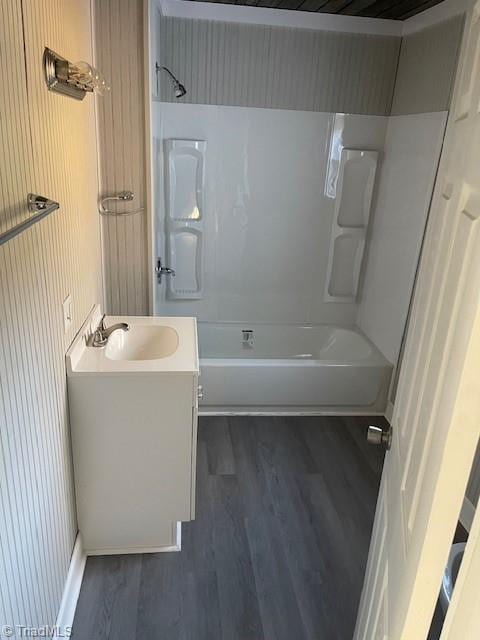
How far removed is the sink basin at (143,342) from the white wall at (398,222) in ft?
4.97

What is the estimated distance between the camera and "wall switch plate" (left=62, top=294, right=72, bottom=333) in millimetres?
1697

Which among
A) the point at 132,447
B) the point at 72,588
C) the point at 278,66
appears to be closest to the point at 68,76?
the point at 132,447

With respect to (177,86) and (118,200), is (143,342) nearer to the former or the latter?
(118,200)

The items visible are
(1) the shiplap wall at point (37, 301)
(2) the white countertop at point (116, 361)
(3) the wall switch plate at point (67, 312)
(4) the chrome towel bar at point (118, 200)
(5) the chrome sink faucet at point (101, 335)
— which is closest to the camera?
(1) the shiplap wall at point (37, 301)

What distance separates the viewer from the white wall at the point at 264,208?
326 cm

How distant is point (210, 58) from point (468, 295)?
2859 mm

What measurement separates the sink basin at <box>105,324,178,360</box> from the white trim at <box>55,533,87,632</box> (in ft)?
2.53

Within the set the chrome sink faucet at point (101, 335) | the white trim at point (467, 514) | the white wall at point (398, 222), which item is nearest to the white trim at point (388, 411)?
the white wall at point (398, 222)

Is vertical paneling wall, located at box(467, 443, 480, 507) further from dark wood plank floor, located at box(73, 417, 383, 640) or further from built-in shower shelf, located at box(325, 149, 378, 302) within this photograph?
built-in shower shelf, located at box(325, 149, 378, 302)

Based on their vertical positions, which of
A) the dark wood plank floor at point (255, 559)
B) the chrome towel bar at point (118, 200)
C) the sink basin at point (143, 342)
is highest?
the chrome towel bar at point (118, 200)

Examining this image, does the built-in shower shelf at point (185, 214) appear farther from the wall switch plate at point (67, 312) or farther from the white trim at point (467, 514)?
Answer: the white trim at point (467, 514)

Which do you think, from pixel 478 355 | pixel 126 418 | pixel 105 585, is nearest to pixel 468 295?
pixel 478 355

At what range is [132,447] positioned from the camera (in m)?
1.91
